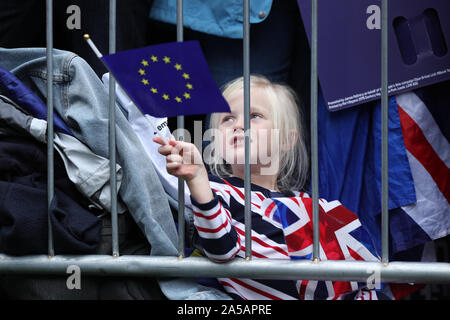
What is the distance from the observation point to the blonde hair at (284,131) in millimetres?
2232

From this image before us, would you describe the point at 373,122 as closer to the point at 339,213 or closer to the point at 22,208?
the point at 339,213

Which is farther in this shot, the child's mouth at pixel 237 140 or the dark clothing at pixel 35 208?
the child's mouth at pixel 237 140

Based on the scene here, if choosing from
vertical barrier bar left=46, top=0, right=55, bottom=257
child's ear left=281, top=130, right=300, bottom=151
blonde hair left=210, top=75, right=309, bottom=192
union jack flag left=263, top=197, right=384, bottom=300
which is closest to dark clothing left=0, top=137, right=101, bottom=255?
vertical barrier bar left=46, top=0, right=55, bottom=257

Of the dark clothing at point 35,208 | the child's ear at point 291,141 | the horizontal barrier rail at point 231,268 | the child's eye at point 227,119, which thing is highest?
the child's eye at point 227,119

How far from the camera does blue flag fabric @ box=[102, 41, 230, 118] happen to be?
1544 millimetres

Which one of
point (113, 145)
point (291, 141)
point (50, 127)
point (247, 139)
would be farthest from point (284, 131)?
point (50, 127)

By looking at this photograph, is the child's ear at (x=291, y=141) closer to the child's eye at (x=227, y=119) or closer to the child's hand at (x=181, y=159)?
the child's eye at (x=227, y=119)

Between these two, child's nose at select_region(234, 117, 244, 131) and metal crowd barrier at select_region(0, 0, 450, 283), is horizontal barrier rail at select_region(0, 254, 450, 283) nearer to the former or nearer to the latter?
metal crowd barrier at select_region(0, 0, 450, 283)

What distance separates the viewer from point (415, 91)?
222cm

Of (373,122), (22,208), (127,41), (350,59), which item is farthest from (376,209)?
(22,208)

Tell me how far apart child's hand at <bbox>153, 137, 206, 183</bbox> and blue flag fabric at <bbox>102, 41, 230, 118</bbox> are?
0.07 meters

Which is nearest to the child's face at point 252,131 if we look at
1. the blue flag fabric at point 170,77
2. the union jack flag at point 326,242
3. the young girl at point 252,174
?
the young girl at point 252,174

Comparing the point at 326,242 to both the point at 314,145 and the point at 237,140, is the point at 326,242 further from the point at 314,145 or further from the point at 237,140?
the point at 237,140

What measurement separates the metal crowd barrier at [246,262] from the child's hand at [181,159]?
0.23ft
